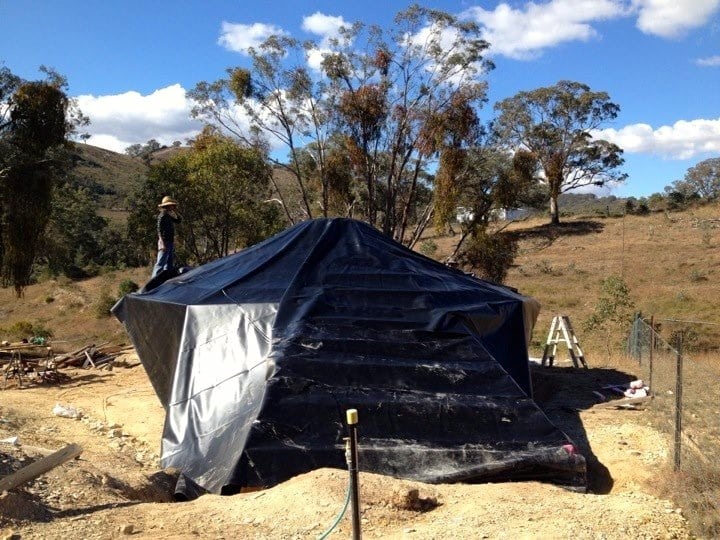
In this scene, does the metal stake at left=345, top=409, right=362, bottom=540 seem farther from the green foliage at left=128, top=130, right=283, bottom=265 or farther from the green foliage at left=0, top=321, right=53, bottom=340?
the green foliage at left=128, top=130, right=283, bottom=265

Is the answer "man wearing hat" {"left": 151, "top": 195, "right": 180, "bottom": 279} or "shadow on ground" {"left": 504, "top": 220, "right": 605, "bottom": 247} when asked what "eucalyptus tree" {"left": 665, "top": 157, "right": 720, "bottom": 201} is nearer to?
"shadow on ground" {"left": 504, "top": 220, "right": 605, "bottom": 247}

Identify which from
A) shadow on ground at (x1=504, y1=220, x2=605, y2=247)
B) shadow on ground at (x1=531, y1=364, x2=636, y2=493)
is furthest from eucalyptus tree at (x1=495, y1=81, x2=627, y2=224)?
shadow on ground at (x1=531, y1=364, x2=636, y2=493)

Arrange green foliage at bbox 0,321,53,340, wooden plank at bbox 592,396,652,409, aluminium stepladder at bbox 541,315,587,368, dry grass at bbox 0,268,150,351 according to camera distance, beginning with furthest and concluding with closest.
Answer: dry grass at bbox 0,268,150,351 → green foliage at bbox 0,321,53,340 → aluminium stepladder at bbox 541,315,587,368 → wooden plank at bbox 592,396,652,409

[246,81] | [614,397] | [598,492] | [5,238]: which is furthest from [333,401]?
[246,81]

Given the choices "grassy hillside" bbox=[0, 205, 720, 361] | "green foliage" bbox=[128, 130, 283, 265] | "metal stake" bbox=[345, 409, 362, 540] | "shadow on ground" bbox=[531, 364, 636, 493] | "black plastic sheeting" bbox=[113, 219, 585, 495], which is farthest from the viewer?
"grassy hillside" bbox=[0, 205, 720, 361]

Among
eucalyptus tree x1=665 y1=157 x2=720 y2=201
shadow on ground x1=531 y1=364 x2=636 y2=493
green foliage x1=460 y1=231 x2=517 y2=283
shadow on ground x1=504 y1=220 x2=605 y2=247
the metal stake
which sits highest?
eucalyptus tree x1=665 y1=157 x2=720 y2=201

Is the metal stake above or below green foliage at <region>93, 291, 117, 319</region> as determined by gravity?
above

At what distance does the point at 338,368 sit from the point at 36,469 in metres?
2.80

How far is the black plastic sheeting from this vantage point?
5.95m

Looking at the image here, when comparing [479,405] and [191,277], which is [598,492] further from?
[191,277]

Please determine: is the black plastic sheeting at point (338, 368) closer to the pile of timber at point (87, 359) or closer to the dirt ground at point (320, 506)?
the dirt ground at point (320, 506)

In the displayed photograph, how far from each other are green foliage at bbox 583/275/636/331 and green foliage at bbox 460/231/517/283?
3807 mm

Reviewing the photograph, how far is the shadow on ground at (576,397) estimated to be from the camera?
22.2ft

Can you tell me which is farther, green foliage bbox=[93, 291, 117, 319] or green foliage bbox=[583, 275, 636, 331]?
green foliage bbox=[93, 291, 117, 319]
